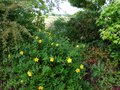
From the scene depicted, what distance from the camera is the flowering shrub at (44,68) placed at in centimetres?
398

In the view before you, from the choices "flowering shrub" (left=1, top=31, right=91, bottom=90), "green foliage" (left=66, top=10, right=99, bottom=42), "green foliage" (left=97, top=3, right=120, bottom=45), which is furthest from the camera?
"green foliage" (left=66, top=10, right=99, bottom=42)

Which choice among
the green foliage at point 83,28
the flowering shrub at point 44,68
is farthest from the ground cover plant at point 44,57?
the green foliage at point 83,28

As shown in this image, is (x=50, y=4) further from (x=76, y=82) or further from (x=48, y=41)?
(x=76, y=82)

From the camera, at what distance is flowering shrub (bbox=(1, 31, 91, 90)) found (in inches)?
157

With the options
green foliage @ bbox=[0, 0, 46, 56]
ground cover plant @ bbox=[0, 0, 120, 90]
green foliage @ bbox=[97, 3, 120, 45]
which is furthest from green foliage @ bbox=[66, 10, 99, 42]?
green foliage @ bbox=[0, 0, 46, 56]

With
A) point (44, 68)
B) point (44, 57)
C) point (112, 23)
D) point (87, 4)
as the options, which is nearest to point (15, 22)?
point (44, 57)

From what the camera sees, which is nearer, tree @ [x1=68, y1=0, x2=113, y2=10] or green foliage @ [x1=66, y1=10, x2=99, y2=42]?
green foliage @ [x1=66, y1=10, x2=99, y2=42]

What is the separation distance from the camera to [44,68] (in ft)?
12.9

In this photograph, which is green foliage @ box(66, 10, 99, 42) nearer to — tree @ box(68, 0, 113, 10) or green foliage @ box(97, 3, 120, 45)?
green foliage @ box(97, 3, 120, 45)

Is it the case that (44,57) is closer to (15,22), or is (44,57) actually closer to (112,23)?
(15,22)

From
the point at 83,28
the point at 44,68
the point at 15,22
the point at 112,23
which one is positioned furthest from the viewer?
the point at 83,28

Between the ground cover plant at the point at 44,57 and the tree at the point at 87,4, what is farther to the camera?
the tree at the point at 87,4

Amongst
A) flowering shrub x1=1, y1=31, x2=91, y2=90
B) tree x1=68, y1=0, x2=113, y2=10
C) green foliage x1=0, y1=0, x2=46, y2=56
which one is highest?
green foliage x1=0, y1=0, x2=46, y2=56

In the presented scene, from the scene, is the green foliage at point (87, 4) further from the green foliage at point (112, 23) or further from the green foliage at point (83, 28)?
the green foliage at point (112, 23)
